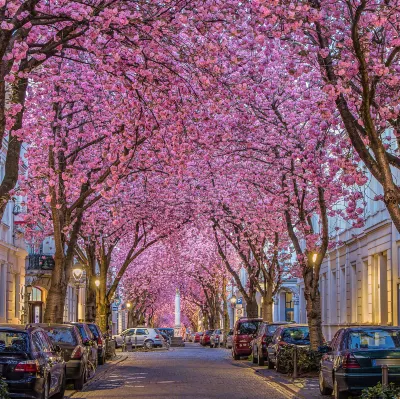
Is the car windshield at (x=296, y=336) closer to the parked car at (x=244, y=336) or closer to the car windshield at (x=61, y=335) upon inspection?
the car windshield at (x=61, y=335)

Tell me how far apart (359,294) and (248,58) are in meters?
19.1

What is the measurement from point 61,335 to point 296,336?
9070 mm

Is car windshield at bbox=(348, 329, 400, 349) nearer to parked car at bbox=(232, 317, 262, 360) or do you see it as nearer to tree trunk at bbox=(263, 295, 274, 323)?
parked car at bbox=(232, 317, 262, 360)

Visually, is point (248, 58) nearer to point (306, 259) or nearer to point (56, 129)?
point (56, 129)

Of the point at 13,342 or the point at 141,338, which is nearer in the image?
the point at 13,342

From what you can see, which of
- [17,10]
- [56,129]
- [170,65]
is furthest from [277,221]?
[17,10]

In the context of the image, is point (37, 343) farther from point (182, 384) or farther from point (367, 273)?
point (367, 273)

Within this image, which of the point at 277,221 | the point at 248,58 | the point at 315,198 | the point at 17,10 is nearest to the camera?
the point at 17,10

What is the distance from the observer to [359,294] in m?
37.8

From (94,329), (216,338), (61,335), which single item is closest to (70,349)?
(61,335)

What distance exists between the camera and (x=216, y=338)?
207 ft

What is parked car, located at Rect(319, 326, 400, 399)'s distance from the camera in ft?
51.3

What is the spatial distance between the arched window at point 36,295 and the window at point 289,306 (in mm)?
23838

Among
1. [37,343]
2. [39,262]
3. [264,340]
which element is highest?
[39,262]
